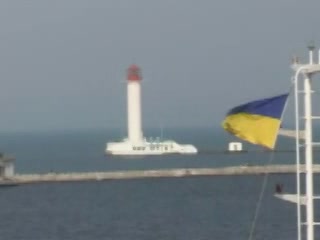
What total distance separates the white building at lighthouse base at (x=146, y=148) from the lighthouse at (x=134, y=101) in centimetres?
637

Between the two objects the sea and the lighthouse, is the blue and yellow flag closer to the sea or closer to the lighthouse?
the sea

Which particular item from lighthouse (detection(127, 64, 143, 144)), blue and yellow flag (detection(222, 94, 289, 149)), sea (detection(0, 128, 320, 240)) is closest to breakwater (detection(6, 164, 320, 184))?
sea (detection(0, 128, 320, 240))

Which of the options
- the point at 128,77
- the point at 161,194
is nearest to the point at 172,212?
the point at 161,194

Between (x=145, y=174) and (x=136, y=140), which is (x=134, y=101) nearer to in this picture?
(x=136, y=140)

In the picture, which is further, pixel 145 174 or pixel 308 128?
pixel 145 174

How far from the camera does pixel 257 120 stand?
1225 centimetres

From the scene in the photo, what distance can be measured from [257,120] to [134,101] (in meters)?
102

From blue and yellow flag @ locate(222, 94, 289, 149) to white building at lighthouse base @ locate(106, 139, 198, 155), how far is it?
364 ft

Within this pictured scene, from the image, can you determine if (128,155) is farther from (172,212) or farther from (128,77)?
(172,212)

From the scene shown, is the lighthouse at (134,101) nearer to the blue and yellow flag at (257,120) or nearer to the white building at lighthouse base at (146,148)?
the white building at lighthouse base at (146,148)

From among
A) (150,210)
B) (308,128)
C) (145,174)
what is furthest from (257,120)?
(145,174)

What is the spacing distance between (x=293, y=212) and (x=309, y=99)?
49.0 m

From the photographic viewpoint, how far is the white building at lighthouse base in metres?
125

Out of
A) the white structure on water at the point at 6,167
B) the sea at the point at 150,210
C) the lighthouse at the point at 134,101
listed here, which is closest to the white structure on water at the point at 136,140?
the lighthouse at the point at 134,101
